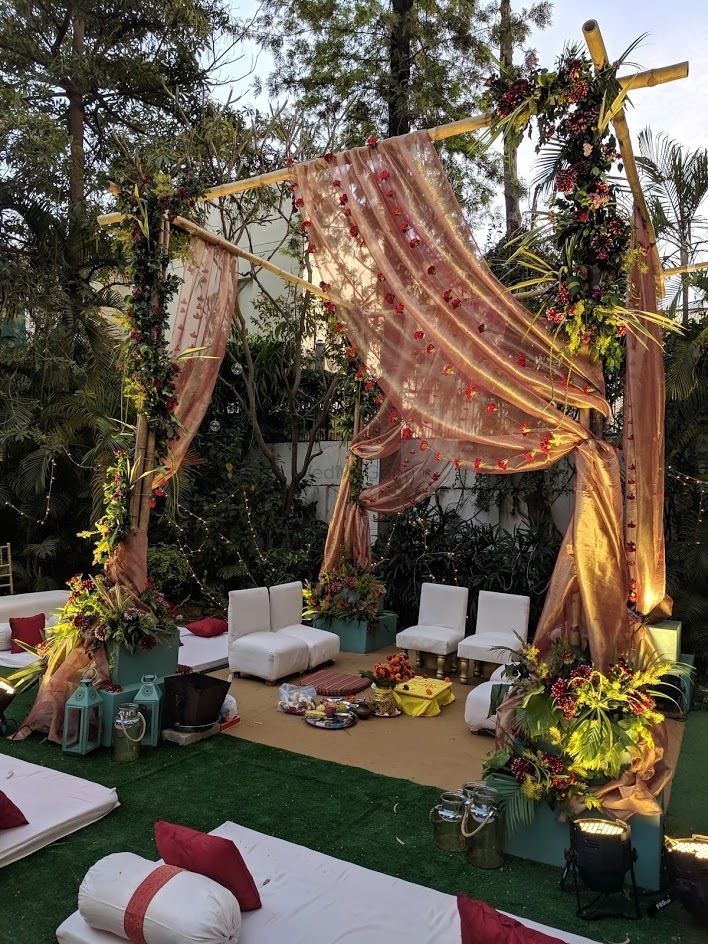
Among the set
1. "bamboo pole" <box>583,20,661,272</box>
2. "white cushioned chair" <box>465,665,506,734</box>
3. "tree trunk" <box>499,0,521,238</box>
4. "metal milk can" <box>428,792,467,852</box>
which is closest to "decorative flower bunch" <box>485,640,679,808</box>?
"metal milk can" <box>428,792,467,852</box>

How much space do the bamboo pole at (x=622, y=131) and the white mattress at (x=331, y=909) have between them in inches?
146

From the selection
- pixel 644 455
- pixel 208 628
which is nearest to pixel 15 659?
pixel 208 628

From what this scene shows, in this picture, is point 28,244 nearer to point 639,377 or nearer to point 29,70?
point 29,70

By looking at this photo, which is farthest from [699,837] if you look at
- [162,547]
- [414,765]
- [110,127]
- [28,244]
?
[110,127]

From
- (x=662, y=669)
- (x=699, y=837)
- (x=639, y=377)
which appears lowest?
(x=699, y=837)

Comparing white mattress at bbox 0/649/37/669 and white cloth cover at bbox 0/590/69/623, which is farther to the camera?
white cloth cover at bbox 0/590/69/623

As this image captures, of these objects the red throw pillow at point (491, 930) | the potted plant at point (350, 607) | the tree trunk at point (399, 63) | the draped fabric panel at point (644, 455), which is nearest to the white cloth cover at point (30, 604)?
the potted plant at point (350, 607)

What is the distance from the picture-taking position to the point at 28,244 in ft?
31.6

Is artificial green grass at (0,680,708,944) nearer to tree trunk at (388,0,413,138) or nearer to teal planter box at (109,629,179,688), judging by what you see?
teal planter box at (109,629,179,688)

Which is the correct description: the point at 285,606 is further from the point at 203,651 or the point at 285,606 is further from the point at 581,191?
the point at 581,191

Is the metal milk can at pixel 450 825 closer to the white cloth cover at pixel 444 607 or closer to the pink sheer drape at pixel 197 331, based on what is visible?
the pink sheer drape at pixel 197 331

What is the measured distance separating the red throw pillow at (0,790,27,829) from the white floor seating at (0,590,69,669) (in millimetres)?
3377

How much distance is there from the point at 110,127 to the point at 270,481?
5921 millimetres

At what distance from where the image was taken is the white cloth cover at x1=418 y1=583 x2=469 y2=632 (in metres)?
7.83
